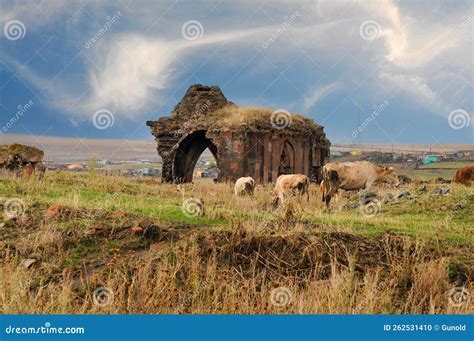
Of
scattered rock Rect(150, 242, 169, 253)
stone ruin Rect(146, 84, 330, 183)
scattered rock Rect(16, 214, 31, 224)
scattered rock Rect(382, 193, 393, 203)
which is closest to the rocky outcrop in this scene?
stone ruin Rect(146, 84, 330, 183)

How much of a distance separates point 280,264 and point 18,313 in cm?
341

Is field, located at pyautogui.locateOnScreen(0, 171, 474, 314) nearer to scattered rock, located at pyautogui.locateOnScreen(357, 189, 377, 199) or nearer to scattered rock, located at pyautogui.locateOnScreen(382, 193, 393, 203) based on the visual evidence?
scattered rock, located at pyautogui.locateOnScreen(382, 193, 393, 203)

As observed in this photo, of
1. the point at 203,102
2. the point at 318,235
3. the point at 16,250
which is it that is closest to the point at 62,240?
the point at 16,250

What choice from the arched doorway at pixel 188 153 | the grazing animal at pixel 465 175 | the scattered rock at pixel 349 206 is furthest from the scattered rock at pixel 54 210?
the arched doorway at pixel 188 153

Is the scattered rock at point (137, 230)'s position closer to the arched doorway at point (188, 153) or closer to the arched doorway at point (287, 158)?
the arched doorway at point (287, 158)

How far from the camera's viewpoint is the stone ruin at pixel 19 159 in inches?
800

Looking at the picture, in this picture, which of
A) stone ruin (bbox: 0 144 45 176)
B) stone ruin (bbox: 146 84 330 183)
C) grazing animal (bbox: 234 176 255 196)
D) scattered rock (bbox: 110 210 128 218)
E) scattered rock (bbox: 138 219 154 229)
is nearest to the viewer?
scattered rock (bbox: 138 219 154 229)

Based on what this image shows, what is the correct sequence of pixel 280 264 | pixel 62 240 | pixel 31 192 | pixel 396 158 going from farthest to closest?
pixel 396 158 < pixel 31 192 < pixel 62 240 < pixel 280 264

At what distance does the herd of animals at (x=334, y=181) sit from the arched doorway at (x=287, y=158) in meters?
9.45

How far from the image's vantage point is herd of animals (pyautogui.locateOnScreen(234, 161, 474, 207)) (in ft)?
54.0

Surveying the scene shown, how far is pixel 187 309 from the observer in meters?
6.38

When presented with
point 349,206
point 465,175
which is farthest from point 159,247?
point 465,175

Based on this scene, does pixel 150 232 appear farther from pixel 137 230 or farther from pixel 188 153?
pixel 188 153

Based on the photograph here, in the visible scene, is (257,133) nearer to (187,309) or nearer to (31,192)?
(31,192)
